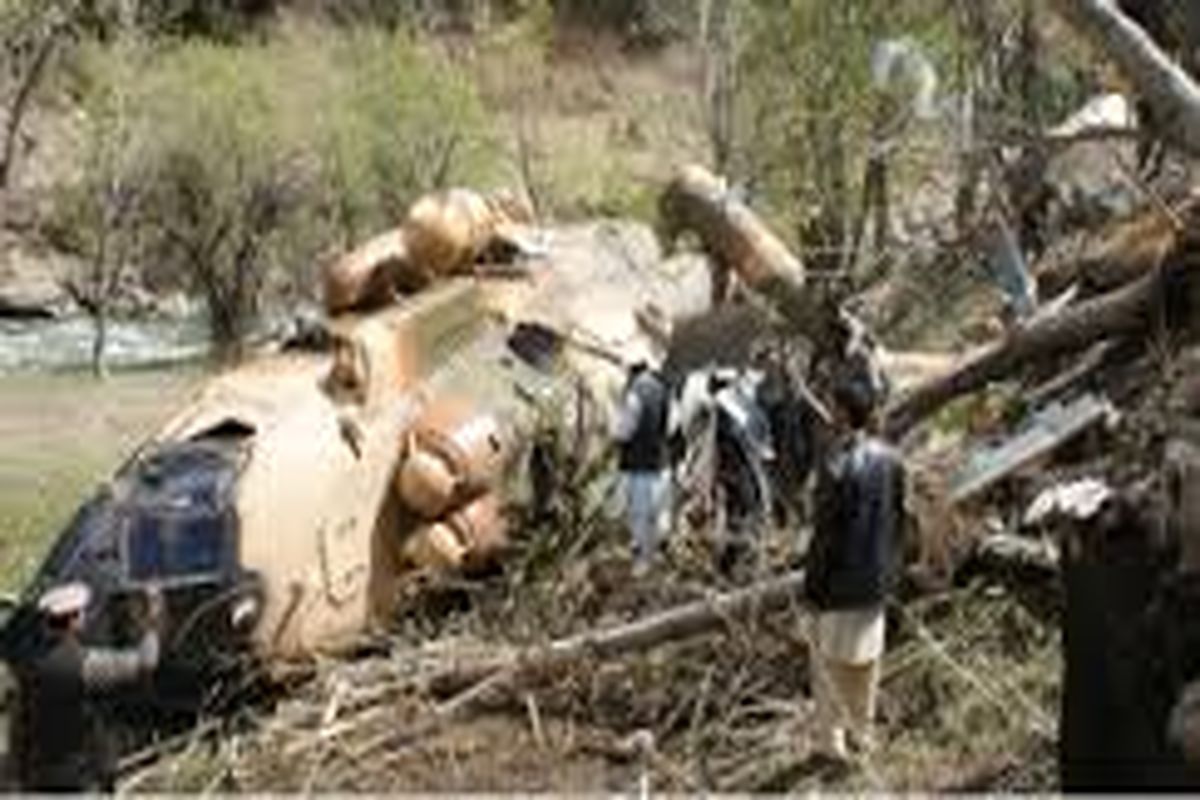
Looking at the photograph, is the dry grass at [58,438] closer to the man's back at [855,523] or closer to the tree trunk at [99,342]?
the tree trunk at [99,342]

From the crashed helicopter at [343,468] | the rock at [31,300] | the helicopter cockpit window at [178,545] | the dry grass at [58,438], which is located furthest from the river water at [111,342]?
the helicopter cockpit window at [178,545]

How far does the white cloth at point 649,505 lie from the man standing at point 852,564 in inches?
106

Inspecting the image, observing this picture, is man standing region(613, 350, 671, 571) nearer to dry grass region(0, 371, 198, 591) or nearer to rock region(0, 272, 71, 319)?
dry grass region(0, 371, 198, 591)

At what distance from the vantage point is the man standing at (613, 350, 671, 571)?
15.4 meters

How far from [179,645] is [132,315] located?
147ft

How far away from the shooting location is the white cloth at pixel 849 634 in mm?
12531

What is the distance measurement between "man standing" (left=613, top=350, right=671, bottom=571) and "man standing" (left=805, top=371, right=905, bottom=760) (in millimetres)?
2593

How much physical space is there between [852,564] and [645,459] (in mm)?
3136

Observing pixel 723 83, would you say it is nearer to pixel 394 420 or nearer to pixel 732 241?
pixel 732 241

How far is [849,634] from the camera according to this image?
12.5m

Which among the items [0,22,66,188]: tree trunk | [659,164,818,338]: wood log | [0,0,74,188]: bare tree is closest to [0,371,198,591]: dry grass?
[0,22,66,188]: tree trunk

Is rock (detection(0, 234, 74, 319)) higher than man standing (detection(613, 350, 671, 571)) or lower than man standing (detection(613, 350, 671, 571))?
lower

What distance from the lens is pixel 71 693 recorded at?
43.2ft

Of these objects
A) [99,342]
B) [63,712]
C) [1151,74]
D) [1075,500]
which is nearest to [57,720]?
[63,712]
